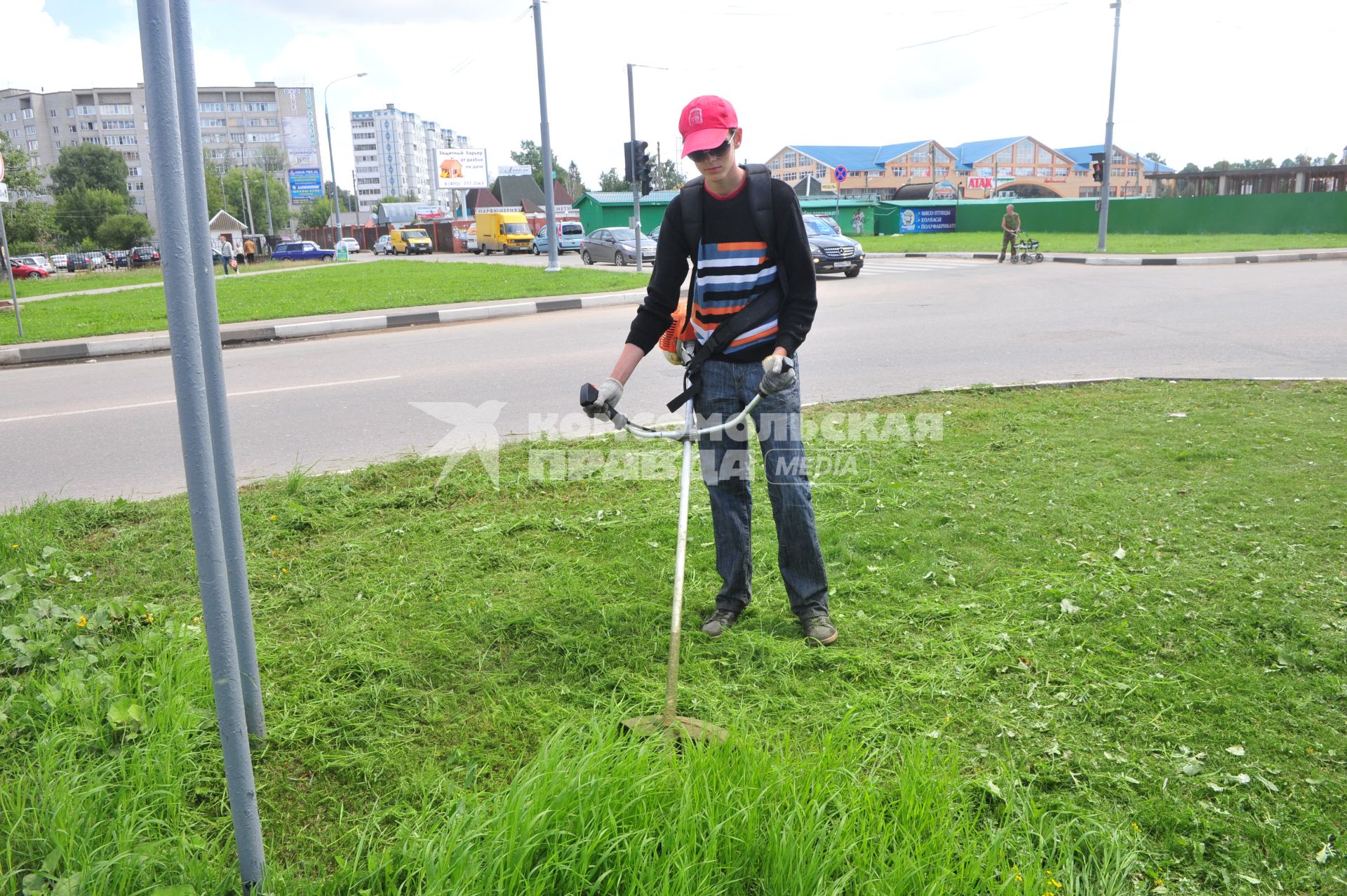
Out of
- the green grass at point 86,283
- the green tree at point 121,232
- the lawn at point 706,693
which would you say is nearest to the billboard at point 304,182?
the green tree at point 121,232

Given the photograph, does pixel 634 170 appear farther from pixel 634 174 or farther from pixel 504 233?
pixel 504 233

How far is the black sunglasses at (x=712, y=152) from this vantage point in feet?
9.62

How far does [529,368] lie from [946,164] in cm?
9168

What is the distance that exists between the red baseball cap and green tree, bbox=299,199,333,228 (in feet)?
319

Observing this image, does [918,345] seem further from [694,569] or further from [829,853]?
[829,853]

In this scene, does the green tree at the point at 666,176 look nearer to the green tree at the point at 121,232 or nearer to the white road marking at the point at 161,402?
the green tree at the point at 121,232

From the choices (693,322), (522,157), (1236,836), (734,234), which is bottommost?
(1236,836)

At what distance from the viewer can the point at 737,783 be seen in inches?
85.4

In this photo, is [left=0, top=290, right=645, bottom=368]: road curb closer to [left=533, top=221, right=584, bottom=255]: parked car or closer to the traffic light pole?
the traffic light pole

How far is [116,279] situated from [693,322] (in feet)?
111

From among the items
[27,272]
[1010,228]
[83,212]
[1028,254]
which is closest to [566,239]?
[27,272]

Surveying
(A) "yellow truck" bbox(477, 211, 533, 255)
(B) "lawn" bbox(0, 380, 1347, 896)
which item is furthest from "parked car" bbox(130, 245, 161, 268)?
(B) "lawn" bbox(0, 380, 1347, 896)

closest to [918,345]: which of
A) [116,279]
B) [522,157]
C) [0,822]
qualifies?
[0,822]

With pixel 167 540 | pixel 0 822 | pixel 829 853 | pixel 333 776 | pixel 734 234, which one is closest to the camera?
pixel 829 853
